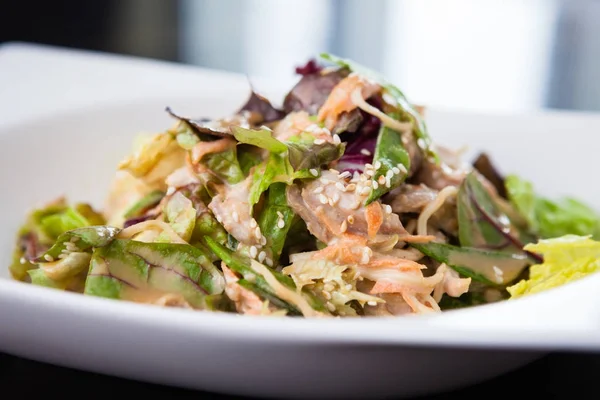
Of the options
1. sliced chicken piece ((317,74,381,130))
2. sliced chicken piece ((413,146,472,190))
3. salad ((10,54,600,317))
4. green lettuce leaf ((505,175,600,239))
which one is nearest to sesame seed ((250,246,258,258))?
salad ((10,54,600,317))

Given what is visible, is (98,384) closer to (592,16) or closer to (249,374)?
(249,374)

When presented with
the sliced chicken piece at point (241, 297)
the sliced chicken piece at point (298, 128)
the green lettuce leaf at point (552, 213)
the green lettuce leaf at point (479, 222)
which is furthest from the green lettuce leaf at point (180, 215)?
the green lettuce leaf at point (552, 213)


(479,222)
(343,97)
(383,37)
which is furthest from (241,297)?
(383,37)

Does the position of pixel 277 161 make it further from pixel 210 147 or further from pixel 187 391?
pixel 187 391

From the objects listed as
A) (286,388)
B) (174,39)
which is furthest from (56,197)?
(174,39)

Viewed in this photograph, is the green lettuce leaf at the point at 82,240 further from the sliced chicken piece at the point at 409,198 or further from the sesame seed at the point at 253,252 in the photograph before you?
the sliced chicken piece at the point at 409,198

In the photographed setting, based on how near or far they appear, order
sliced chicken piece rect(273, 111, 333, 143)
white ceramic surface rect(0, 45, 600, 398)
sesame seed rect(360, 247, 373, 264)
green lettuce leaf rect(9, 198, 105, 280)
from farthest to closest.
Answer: green lettuce leaf rect(9, 198, 105, 280) → sliced chicken piece rect(273, 111, 333, 143) → sesame seed rect(360, 247, 373, 264) → white ceramic surface rect(0, 45, 600, 398)

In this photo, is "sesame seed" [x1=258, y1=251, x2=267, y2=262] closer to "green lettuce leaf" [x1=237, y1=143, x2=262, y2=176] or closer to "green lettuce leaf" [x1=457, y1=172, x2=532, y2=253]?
"green lettuce leaf" [x1=237, y1=143, x2=262, y2=176]
